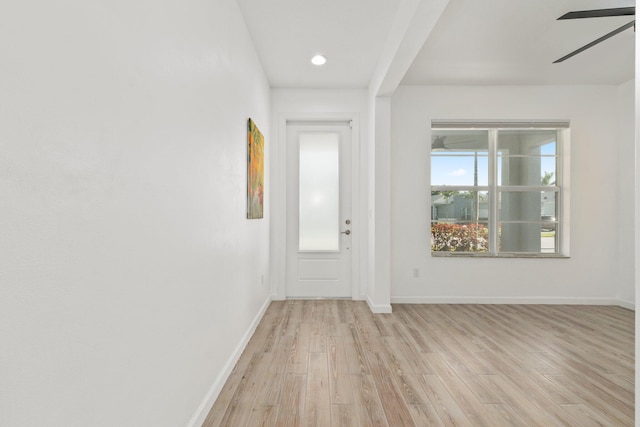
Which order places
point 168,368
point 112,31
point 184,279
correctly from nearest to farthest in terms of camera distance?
point 112,31 < point 168,368 < point 184,279

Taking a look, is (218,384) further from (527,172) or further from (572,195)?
(572,195)

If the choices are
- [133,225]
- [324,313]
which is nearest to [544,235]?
[324,313]

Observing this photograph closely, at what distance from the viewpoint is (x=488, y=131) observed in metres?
4.27

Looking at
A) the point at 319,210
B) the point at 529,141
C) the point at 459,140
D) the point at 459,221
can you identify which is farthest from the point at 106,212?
the point at 529,141

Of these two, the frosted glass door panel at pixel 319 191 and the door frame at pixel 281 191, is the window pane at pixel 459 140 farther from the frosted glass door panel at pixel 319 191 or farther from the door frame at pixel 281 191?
the frosted glass door panel at pixel 319 191

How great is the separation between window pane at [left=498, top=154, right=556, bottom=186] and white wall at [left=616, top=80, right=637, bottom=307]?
0.74m

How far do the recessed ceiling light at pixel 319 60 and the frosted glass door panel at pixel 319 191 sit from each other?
0.99 meters

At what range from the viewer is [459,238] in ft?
14.0

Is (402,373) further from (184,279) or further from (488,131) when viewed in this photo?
(488,131)

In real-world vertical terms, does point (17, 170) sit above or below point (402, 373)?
above

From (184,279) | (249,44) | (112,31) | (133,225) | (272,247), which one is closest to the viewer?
(112,31)

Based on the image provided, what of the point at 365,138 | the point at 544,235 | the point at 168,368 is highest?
the point at 365,138

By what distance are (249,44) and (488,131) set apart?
3.12 metres

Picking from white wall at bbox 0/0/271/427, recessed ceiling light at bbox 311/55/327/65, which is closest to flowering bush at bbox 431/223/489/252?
recessed ceiling light at bbox 311/55/327/65
